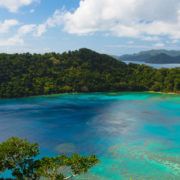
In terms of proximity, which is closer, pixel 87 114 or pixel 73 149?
pixel 73 149

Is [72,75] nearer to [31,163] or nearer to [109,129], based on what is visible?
[109,129]

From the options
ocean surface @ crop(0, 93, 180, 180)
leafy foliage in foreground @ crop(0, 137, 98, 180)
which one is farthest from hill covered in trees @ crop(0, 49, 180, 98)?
leafy foliage in foreground @ crop(0, 137, 98, 180)

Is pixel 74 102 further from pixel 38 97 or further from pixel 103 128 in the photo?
pixel 103 128

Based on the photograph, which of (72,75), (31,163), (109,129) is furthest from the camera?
(72,75)

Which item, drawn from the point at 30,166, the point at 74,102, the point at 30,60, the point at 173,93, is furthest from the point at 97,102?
the point at 30,166

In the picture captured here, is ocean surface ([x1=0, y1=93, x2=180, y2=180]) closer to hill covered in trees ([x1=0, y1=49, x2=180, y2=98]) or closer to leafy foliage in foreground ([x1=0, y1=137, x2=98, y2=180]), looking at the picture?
hill covered in trees ([x1=0, y1=49, x2=180, y2=98])

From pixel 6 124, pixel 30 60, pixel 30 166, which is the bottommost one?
pixel 6 124

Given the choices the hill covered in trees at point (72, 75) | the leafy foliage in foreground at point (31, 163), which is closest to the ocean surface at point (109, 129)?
the hill covered in trees at point (72, 75)

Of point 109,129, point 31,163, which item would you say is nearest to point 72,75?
point 109,129
